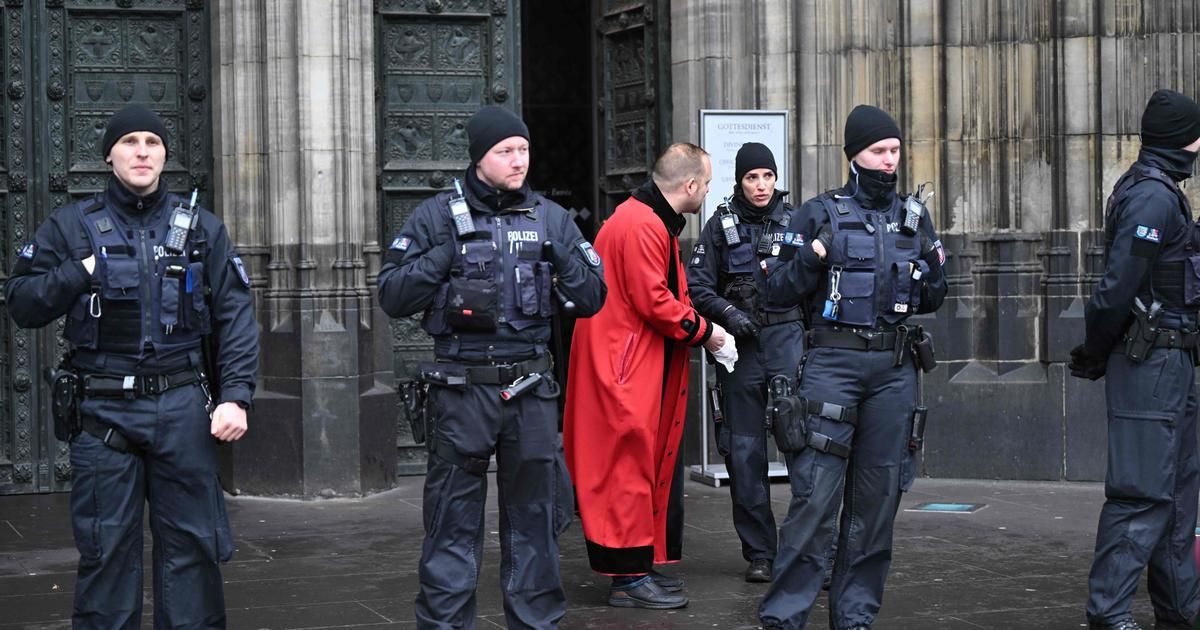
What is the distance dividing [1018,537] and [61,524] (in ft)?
18.2

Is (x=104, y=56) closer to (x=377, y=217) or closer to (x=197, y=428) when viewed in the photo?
(x=377, y=217)

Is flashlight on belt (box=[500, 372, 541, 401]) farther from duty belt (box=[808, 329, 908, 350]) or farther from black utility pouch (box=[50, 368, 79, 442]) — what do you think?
black utility pouch (box=[50, 368, 79, 442])

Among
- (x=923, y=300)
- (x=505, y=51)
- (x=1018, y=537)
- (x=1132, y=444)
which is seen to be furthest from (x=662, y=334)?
(x=505, y=51)

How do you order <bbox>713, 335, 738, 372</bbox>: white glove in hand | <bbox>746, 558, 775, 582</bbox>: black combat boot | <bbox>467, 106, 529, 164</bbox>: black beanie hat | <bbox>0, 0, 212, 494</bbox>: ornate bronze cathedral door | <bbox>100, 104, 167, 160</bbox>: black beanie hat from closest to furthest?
1. <bbox>100, 104, 167, 160</bbox>: black beanie hat
2. <bbox>467, 106, 529, 164</bbox>: black beanie hat
3. <bbox>713, 335, 738, 372</bbox>: white glove in hand
4. <bbox>746, 558, 775, 582</bbox>: black combat boot
5. <bbox>0, 0, 212, 494</bbox>: ornate bronze cathedral door

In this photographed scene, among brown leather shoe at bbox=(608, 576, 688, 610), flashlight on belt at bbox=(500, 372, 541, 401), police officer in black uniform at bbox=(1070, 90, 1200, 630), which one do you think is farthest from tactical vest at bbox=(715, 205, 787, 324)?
flashlight on belt at bbox=(500, 372, 541, 401)

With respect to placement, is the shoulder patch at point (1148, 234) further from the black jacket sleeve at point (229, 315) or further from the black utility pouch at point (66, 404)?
the black utility pouch at point (66, 404)

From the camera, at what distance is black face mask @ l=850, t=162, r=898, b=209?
6.89 metres

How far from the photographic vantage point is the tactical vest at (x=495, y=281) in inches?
249

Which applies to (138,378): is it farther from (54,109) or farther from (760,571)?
(54,109)

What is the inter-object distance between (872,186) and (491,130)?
157 cm

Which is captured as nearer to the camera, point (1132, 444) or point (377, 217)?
point (1132, 444)

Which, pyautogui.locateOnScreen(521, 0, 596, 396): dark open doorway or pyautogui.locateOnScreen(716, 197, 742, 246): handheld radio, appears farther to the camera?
pyautogui.locateOnScreen(521, 0, 596, 396): dark open doorway

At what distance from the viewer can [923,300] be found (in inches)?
278

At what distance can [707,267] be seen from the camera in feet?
28.4
